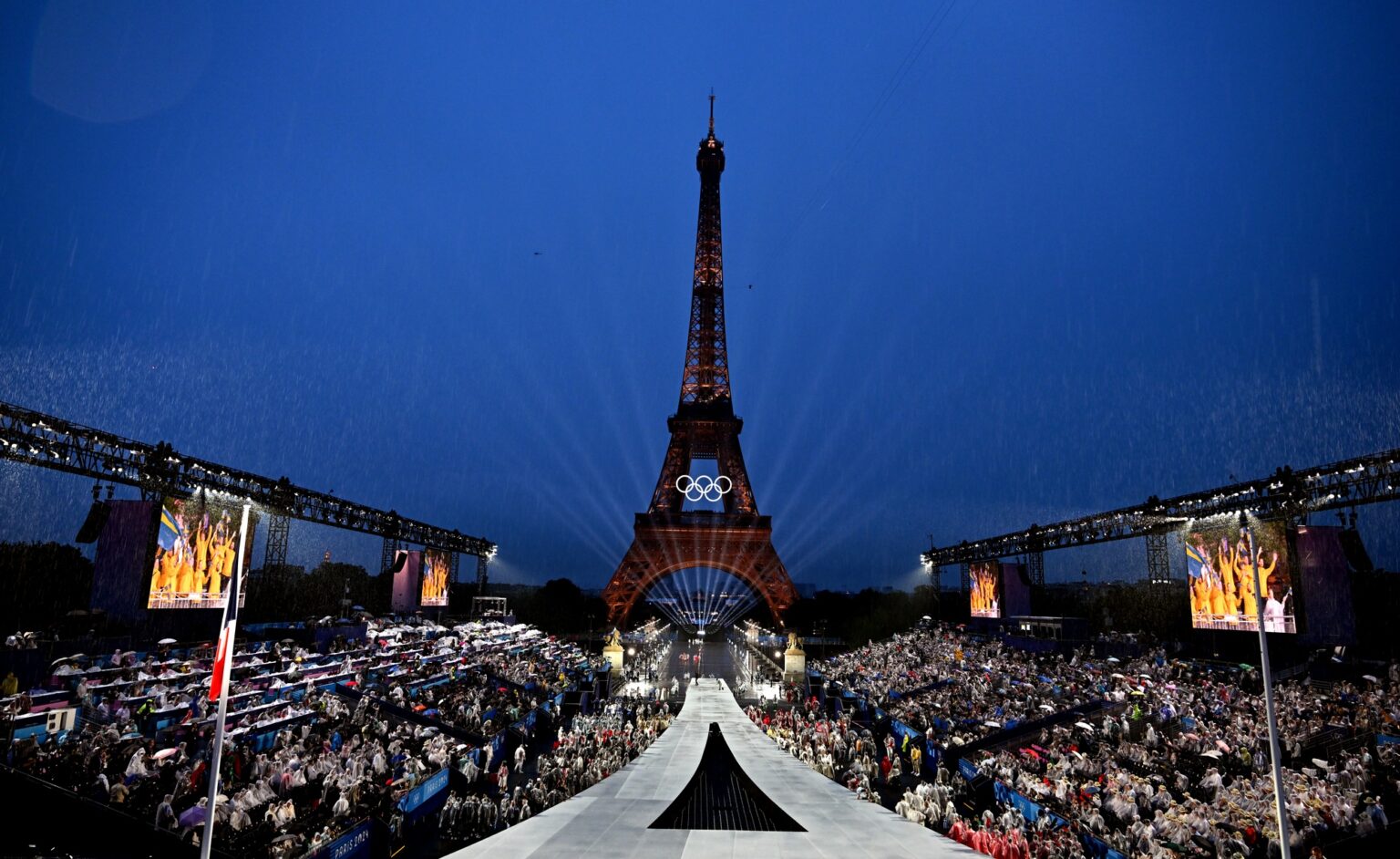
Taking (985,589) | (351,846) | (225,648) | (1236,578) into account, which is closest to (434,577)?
→ (351,846)

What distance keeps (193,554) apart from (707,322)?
127 feet

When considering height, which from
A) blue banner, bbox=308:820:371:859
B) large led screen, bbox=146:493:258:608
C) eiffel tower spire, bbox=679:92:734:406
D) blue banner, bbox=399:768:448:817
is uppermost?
eiffel tower spire, bbox=679:92:734:406

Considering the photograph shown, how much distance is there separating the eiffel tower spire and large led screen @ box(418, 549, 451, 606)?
2049 centimetres

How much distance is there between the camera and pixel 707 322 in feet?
187

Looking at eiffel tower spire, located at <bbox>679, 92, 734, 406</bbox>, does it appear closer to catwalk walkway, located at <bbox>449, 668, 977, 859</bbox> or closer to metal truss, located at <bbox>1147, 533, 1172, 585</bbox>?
metal truss, located at <bbox>1147, 533, 1172, 585</bbox>

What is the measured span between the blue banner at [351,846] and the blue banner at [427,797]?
188 cm

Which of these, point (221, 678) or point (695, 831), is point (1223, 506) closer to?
point (695, 831)

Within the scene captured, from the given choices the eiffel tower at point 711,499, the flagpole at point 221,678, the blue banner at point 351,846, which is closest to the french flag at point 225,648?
the flagpole at point 221,678

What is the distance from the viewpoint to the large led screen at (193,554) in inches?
966

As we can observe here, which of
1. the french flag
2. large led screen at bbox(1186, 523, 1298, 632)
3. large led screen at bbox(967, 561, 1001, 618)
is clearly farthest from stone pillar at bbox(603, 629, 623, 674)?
the french flag

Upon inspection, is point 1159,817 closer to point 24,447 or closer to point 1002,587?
point 24,447

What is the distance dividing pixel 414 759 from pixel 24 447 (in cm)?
1479

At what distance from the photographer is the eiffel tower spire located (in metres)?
56.4

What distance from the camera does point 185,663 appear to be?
878 inches
